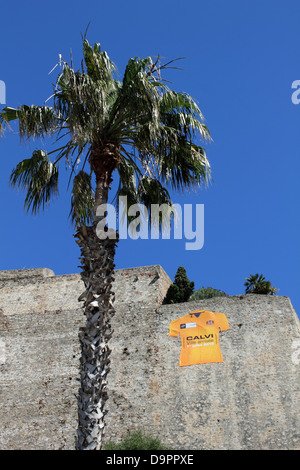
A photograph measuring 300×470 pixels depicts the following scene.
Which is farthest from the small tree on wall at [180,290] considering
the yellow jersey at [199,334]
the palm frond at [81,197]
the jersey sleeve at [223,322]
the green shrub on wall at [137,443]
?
the palm frond at [81,197]

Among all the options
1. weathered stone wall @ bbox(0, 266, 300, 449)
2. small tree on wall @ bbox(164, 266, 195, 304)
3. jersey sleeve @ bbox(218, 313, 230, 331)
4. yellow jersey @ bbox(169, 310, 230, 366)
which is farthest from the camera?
small tree on wall @ bbox(164, 266, 195, 304)

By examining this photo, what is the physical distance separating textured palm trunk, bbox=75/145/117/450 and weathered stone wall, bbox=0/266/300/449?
8.73 metres

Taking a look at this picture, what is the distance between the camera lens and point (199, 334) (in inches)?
741

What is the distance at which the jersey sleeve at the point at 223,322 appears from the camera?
18.8 m

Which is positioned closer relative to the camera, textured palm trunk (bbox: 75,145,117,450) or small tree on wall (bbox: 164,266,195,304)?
textured palm trunk (bbox: 75,145,117,450)

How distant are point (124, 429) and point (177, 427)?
5.81 feet

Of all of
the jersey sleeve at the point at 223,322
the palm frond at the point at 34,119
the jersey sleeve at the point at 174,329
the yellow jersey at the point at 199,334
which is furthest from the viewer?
the jersey sleeve at the point at 174,329

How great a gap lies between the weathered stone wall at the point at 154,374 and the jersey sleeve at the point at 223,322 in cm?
20

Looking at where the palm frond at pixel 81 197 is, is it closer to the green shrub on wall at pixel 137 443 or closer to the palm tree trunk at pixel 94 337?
the palm tree trunk at pixel 94 337

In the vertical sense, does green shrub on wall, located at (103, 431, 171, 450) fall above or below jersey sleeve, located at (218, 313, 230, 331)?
below

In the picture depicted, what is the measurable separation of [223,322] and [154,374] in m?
3.10

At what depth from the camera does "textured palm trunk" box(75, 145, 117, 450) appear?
322 inches

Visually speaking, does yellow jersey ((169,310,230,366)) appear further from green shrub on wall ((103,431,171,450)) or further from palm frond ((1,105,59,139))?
palm frond ((1,105,59,139))

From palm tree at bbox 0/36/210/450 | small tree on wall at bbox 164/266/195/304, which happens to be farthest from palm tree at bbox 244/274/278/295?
palm tree at bbox 0/36/210/450
